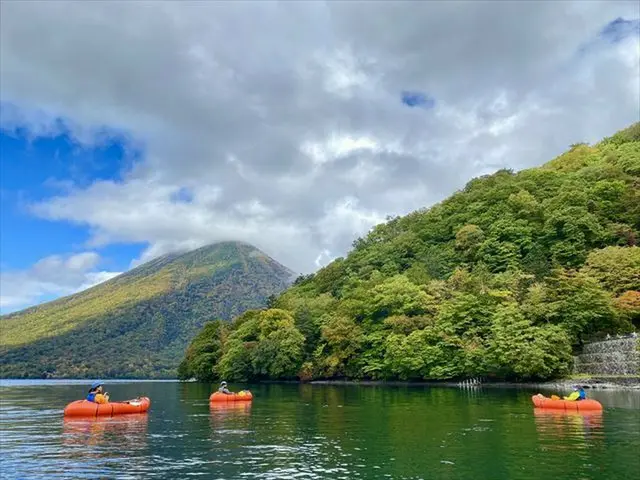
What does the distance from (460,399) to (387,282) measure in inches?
1371

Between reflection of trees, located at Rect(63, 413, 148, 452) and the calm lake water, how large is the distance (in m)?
0.06

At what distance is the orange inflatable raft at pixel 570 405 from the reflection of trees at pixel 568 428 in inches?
11.5

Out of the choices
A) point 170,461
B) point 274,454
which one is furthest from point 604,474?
point 170,461

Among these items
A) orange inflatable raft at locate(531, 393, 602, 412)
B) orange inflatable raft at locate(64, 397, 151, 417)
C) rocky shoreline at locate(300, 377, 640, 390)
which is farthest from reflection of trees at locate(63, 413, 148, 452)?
rocky shoreline at locate(300, 377, 640, 390)

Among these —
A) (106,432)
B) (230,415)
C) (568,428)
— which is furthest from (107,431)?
(568,428)

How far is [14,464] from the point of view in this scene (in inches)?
696

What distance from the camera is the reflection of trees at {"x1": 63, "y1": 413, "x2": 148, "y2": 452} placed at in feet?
71.9

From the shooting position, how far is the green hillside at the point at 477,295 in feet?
172

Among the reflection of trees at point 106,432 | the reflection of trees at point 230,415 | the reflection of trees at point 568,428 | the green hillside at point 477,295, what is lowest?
the reflection of trees at point 568,428

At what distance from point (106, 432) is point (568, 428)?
21494 mm

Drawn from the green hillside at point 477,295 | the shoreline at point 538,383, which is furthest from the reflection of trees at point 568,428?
the green hillside at point 477,295

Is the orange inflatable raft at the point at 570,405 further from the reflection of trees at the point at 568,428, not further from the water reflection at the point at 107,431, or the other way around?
the water reflection at the point at 107,431

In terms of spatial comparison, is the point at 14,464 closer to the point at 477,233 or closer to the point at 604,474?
the point at 604,474

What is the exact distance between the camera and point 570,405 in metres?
29.5
